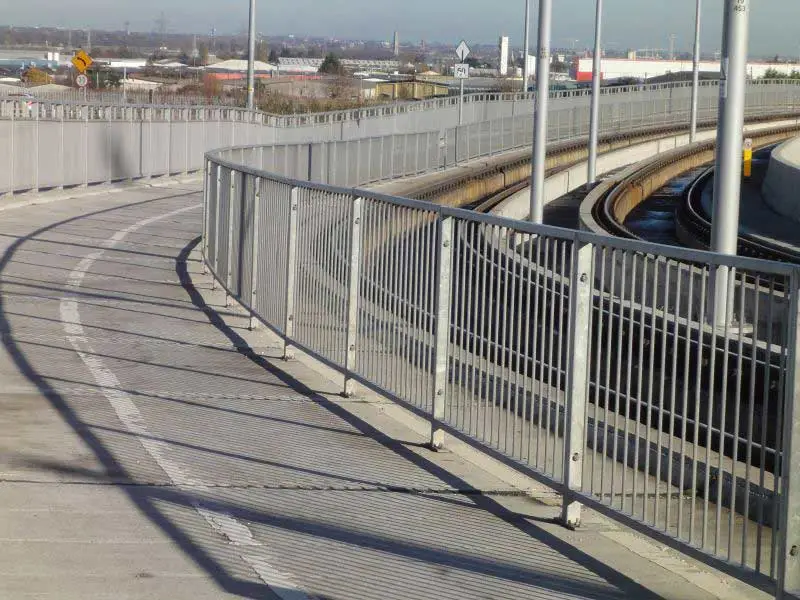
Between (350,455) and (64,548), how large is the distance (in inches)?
101

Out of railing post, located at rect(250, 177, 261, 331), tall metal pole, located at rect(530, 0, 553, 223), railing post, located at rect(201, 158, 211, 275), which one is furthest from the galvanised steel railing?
tall metal pole, located at rect(530, 0, 553, 223)

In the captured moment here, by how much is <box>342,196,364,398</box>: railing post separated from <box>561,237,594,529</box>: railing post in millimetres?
3359

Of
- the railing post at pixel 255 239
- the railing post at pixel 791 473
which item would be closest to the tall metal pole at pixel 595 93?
the railing post at pixel 255 239

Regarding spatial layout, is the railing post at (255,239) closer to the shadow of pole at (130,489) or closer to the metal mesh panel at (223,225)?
the metal mesh panel at (223,225)

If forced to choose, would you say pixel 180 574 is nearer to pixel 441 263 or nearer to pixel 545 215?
pixel 441 263

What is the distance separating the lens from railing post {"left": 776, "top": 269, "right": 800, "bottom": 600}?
5367 millimetres

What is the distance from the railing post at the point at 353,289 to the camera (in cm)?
1041

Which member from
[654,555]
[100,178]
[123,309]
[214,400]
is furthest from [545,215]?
[654,555]

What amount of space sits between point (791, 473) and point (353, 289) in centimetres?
544

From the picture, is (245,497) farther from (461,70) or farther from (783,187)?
(461,70)

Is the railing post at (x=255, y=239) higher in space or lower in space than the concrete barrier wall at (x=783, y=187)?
higher

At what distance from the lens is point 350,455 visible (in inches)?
345

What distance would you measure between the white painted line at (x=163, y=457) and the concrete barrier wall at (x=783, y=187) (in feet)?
86.3

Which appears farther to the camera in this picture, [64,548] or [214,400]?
[214,400]
